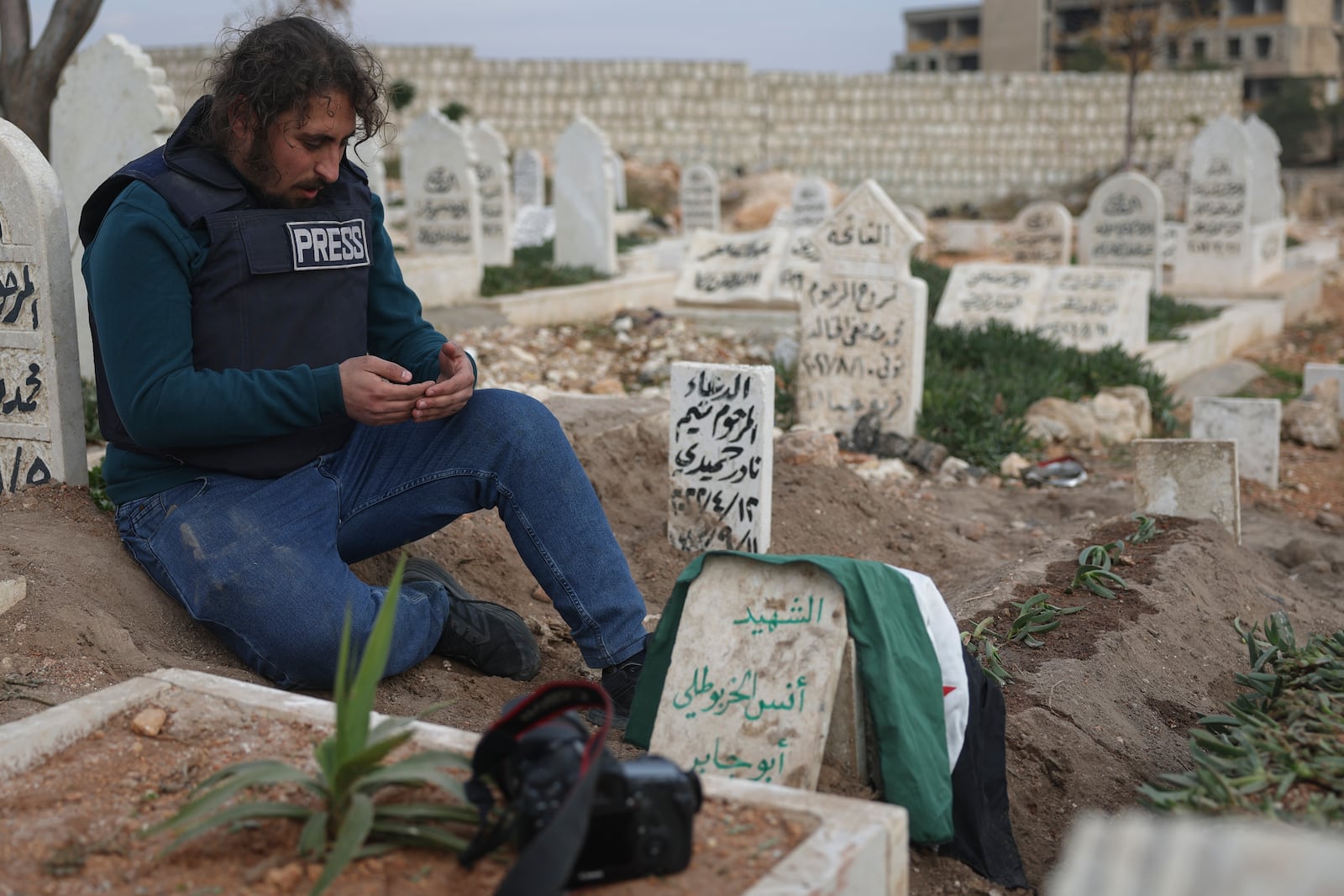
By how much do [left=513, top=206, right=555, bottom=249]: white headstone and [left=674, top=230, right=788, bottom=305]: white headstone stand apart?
662 cm

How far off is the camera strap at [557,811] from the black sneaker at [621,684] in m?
1.00

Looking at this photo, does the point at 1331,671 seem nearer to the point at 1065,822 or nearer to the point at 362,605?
the point at 1065,822

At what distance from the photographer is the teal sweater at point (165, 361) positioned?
2816 millimetres

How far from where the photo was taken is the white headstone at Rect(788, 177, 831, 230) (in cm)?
1806

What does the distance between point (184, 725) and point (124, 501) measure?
1002mm

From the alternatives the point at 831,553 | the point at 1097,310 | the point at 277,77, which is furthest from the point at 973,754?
the point at 1097,310

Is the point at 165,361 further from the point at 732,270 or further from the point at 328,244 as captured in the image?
the point at 732,270

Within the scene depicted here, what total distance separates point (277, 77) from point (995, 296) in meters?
8.21

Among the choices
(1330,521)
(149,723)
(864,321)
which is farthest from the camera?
(864,321)

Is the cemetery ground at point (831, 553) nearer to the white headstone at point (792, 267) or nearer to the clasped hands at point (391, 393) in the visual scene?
the clasped hands at point (391, 393)

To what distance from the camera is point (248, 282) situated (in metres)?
3.00

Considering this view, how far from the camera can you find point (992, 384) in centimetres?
796

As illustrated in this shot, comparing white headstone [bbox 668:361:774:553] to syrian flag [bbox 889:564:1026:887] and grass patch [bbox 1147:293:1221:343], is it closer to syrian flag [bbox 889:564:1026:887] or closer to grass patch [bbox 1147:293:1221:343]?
syrian flag [bbox 889:564:1026:887]

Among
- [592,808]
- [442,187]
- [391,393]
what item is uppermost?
[442,187]
